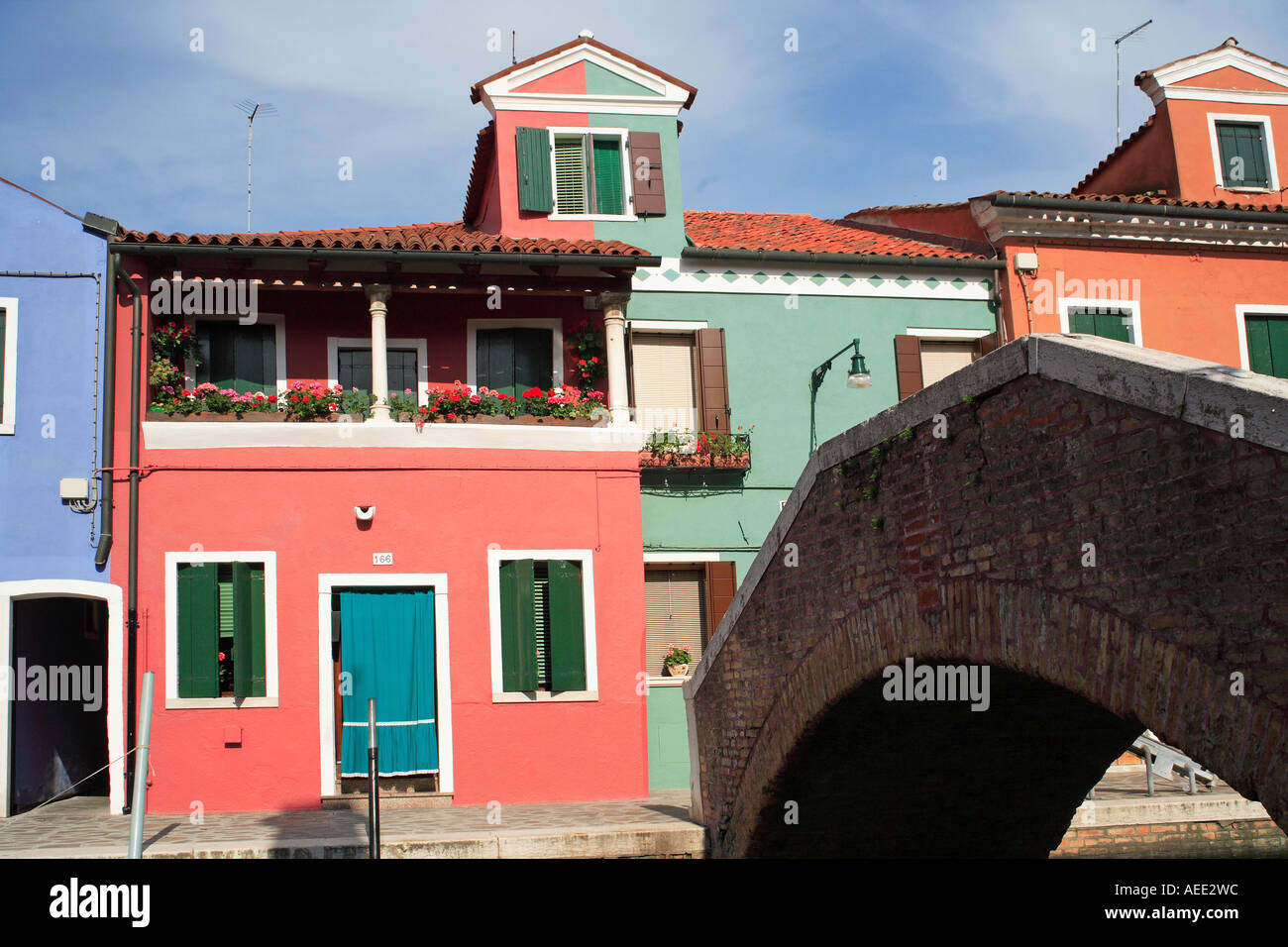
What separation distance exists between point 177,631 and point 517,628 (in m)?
3.59

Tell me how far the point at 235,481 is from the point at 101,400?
1.64 meters

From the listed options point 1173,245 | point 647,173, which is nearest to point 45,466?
point 647,173

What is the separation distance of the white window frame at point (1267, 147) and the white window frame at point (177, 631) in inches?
575

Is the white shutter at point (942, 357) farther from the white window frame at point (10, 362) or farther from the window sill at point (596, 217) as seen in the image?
the white window frame at point (10, 362)

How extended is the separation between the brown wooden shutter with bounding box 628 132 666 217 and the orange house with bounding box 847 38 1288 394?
4.44 metres

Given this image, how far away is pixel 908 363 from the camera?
1719 cm

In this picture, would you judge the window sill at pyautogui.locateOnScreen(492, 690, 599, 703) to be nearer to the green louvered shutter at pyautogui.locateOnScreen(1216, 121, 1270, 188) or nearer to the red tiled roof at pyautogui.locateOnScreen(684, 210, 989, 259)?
the red tiled roof at pyautogui.locateOnScreen(684, 210, 989, 259)

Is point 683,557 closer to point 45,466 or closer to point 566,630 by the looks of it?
point 566,630

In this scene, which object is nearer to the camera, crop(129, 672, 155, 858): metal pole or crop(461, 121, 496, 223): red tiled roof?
crop(129, 672, 155, 858): metal pole

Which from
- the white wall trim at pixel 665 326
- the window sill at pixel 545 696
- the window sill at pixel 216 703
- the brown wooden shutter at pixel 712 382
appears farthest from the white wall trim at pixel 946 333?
the window sill at pixel 216 703

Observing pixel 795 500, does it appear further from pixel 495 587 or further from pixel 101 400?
pixel 101 400

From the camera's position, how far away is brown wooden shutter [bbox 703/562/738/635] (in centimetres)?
1570

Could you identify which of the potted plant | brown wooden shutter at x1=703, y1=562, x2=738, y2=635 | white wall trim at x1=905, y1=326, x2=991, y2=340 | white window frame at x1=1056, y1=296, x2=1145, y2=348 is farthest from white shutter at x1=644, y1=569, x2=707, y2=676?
white window frame at x1=1056, y1=296, x2=1145, y2=348
